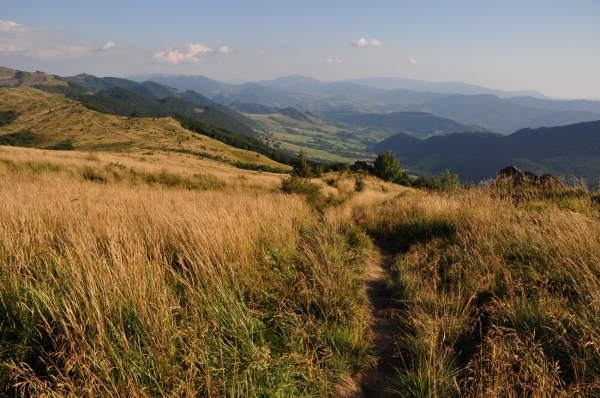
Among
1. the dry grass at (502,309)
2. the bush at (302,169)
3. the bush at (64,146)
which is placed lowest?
the bush at (64,146)

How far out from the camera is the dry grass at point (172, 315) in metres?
2.07

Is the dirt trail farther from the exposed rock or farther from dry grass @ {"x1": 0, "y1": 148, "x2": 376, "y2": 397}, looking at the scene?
the exposed rock

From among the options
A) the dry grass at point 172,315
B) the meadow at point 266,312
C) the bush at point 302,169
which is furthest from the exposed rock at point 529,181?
the bush at point 302,169

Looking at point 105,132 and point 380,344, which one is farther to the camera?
point 105,132

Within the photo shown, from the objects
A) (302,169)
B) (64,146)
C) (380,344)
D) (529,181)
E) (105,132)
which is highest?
(105,132)

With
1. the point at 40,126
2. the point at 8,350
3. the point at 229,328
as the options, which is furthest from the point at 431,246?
the point at 40,126

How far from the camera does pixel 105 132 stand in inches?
4845

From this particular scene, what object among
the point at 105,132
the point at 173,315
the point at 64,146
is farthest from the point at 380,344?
the point at 105,132

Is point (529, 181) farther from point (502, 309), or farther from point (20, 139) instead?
point (20, 139)

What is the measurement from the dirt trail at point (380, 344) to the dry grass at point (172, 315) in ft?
0.50

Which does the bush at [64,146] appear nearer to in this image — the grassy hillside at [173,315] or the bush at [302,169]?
the bush at [302,169]

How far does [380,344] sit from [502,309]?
1.48 meters

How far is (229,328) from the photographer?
2643 millimetres

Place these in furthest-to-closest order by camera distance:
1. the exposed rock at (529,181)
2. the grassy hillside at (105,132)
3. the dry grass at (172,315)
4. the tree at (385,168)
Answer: the grassy hillside at (105,132), the tree at (385,168), the exposed rock at (529,181), the dry grass at (172,315)
